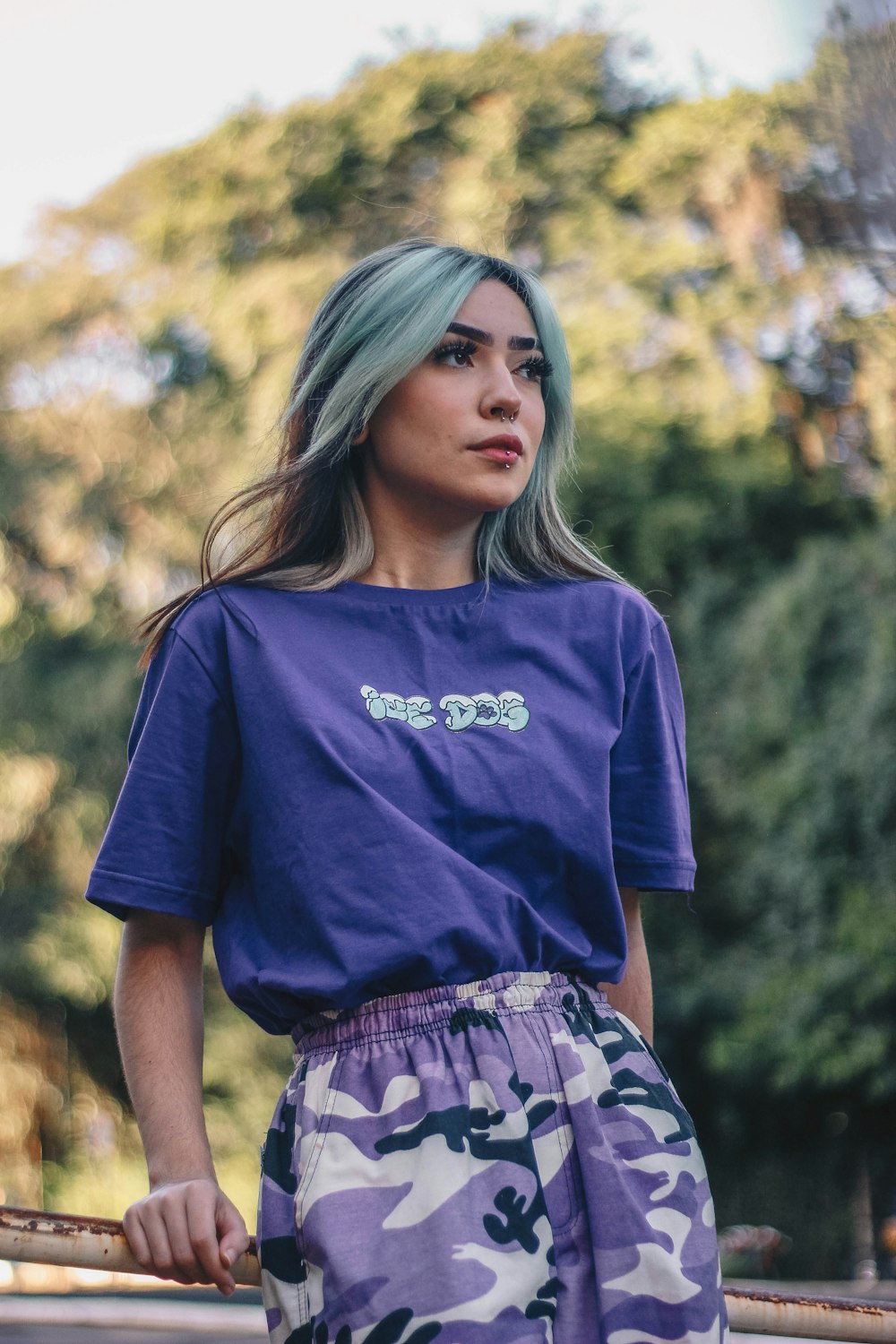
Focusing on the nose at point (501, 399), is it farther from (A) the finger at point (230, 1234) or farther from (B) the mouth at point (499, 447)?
(A) the finger at point (230, 1234)

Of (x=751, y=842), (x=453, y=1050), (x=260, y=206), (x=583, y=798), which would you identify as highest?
(x=260, y=206)

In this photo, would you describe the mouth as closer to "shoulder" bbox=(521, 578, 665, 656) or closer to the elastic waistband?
"shoulder" bbox=(521, 578, 665, 656)

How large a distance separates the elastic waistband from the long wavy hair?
0.41 m

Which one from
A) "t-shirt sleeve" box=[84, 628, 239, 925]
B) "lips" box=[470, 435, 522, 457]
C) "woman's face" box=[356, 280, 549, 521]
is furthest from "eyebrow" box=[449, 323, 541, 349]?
"t-shirt sleeve" box=[84, 628, 239, 925]

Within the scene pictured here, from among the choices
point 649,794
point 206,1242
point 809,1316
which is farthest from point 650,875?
point 206,1242

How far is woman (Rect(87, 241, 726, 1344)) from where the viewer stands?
1.18 m

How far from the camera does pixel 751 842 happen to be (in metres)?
9.65

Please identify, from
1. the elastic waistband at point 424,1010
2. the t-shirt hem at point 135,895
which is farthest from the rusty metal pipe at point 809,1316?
the t-shirt hem at point 135,895

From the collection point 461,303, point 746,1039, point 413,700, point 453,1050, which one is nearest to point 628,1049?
point 453,1050

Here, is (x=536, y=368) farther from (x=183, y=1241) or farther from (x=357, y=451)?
(x=183, y=1241)

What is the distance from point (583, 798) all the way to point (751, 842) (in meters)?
8.52

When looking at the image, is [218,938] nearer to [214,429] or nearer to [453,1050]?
[453,1050]

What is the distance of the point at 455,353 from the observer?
153 cm

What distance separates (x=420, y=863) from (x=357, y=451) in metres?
0.53
